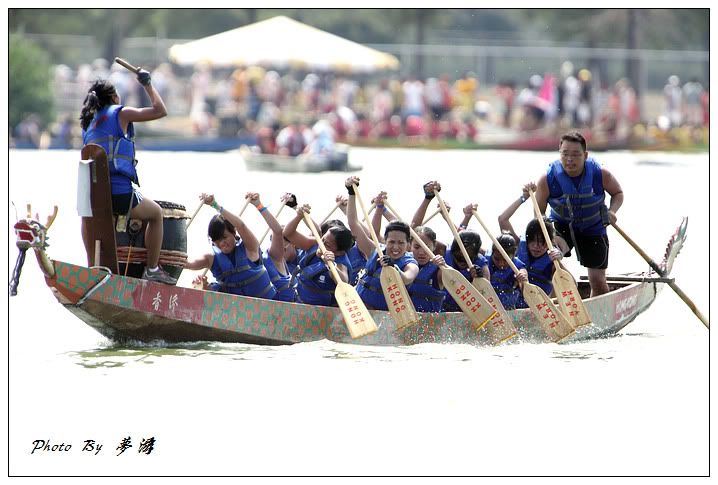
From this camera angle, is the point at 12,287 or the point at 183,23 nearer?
the point at 12,287

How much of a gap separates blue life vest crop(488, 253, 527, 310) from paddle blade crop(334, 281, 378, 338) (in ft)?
4.30

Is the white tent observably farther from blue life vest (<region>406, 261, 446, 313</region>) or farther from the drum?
the drum

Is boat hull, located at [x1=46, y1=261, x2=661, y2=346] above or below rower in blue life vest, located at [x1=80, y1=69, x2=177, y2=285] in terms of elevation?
below

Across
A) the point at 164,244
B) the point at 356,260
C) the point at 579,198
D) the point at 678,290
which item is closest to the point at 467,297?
the point at 356,260

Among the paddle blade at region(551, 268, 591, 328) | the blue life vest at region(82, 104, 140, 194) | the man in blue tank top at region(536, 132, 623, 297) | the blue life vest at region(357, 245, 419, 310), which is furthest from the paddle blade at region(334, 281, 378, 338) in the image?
the man in blue tank top at region(536, 132, 623, 297)

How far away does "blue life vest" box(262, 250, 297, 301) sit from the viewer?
34.9 feet

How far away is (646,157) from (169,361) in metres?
19.9

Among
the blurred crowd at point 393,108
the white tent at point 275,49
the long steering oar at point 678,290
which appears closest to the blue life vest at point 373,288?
the long steering oar at point 678,290

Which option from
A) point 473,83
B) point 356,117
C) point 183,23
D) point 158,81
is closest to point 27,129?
point 158,81

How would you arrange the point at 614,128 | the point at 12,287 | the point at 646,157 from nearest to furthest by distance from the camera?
the point at 12,287, the point at 646,157, the point at 614,128

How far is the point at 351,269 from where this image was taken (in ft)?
35.7

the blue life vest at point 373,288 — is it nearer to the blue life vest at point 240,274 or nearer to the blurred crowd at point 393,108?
the blue life vest at point 240,274

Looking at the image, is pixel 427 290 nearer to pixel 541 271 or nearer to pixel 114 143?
pixel 541 271

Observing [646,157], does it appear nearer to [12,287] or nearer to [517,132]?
[517,132]
